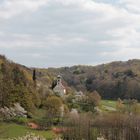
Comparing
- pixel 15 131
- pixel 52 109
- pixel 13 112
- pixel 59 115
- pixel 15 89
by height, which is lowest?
pixel 15 131

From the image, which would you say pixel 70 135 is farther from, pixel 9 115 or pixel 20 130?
pixel 9 115

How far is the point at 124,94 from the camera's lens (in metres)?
179

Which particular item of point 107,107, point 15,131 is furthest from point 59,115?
point 107,107

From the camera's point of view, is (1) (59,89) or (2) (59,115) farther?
(1) (59,89)

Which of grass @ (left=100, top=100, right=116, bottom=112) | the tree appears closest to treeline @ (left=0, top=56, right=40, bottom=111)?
the tree

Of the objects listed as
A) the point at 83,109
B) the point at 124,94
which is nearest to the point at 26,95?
the point at 83,109

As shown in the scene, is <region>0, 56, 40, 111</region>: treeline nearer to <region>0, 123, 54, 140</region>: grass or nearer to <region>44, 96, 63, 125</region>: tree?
<region>44, 96, 63, 125</region>: tree

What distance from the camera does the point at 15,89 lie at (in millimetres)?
109312

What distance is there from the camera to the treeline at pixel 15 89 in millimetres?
106488

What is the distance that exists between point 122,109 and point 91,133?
38722mm

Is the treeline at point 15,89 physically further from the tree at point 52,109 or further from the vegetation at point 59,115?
the tree at point 52,109

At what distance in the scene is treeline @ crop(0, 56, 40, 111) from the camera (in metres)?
106

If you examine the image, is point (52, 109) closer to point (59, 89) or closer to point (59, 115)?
point (59, 115)

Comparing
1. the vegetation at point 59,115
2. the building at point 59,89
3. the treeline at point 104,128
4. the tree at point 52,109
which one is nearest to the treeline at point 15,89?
the vegetation at point 59,115
